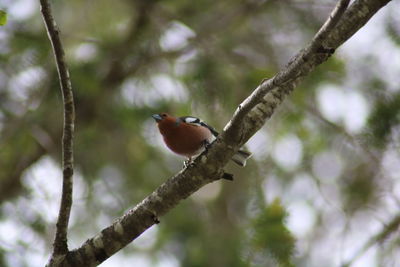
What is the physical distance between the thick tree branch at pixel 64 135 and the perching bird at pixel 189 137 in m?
1.88

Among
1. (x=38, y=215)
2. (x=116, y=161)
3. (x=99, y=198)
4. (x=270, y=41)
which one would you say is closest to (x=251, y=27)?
(x=270, y=41)

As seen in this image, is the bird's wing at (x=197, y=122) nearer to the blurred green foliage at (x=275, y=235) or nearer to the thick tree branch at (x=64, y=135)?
the blurred green foliage at (x=275, y=235)

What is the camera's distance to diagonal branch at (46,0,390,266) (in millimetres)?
3224

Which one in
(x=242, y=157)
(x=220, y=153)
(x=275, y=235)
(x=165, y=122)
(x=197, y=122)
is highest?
(x=165, y=122)

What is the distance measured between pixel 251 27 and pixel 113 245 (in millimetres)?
5212

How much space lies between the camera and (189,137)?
518 cm

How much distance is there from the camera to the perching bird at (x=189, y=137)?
516 centimetres

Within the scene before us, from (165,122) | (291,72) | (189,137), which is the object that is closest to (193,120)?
(165,122)

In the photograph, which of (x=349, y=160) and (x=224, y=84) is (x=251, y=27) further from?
(x=349, y=160)

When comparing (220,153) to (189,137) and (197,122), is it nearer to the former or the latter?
(189,137)

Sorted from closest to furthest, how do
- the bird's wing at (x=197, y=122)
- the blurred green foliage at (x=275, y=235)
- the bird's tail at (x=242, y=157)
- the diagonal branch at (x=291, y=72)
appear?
the diagonal branch at (x=291, y=72), the blurred green foliage at (x=275, y=235), the bird's tail at (x=242, y=157), the bird's wing at (x=197, y=122)

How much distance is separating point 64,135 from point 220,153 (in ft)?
3.41

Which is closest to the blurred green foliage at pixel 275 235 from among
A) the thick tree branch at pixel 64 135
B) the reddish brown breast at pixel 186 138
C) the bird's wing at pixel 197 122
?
the reddish brown breast at pixel 186 138

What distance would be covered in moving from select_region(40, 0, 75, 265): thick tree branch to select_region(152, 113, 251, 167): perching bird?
6.16 ft
